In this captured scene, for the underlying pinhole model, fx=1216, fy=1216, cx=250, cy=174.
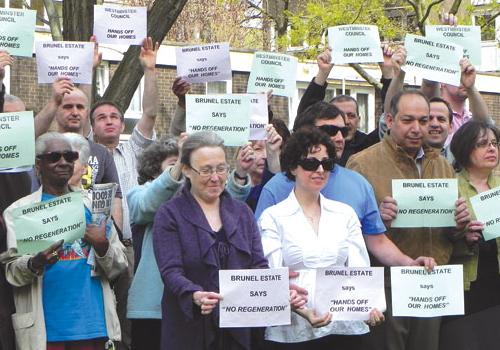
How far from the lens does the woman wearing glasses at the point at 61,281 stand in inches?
281

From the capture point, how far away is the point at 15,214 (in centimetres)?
710

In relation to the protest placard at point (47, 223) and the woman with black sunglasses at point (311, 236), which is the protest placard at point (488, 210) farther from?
the protest placard at point (47, 223)

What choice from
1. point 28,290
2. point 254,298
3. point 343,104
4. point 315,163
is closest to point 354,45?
point 343,104

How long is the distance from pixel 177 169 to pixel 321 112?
1.19 m

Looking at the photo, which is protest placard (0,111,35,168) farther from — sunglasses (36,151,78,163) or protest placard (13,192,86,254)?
protest placard (13,192,86,254)

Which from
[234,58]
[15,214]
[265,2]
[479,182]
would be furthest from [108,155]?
[265,2]

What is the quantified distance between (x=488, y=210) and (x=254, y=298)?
1.96 meters

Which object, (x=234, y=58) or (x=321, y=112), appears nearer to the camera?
(x=321, y=112)

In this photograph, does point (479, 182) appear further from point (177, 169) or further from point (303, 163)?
point (177, 169)

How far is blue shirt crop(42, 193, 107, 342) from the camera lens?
7.19 meters

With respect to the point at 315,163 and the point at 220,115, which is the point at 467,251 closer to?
the point at 315,163

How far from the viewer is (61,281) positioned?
23.7 feet

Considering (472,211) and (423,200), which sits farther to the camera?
(472,211)

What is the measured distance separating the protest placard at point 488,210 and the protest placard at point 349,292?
1.15m
